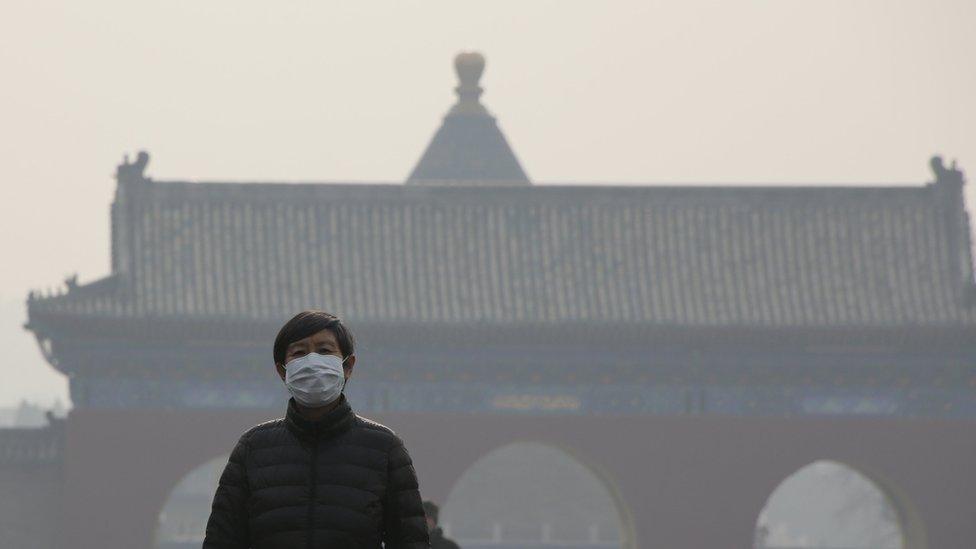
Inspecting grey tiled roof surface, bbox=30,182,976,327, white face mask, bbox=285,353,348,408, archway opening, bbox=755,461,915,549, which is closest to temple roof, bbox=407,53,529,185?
grey tiled roof surface, bbox=30,182,976,327

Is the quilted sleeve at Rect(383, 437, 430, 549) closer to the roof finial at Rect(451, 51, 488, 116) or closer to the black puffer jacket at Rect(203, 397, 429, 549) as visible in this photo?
the black puffer jacket at Rect(203, 397, 429, 549)

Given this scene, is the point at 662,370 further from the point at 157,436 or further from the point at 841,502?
the point at 841,502

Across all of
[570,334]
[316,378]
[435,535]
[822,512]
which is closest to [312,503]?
[316,378]

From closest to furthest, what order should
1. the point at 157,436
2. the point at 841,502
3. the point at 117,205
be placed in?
the point at 157,436, the point at 117,205, the point at 841,502

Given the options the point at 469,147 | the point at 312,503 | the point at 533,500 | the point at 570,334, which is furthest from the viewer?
the point at 533,500

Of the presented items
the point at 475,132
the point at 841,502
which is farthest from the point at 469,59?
the point at 841,502

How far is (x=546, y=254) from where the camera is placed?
91.4ft

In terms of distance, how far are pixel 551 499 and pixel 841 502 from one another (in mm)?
31916

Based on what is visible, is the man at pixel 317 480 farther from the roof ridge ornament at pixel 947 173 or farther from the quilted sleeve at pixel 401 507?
the roof ridge ornament at pixel 947 173

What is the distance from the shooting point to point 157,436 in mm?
25688

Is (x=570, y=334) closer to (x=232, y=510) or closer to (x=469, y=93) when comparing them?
(x=469, y=93)

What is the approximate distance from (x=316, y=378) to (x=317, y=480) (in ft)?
1.04

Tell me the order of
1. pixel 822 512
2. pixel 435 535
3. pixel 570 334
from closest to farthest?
pixel 435 535 → pixel 570 334 → pixel 822 512

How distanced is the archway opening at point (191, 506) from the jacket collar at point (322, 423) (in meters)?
43.2
